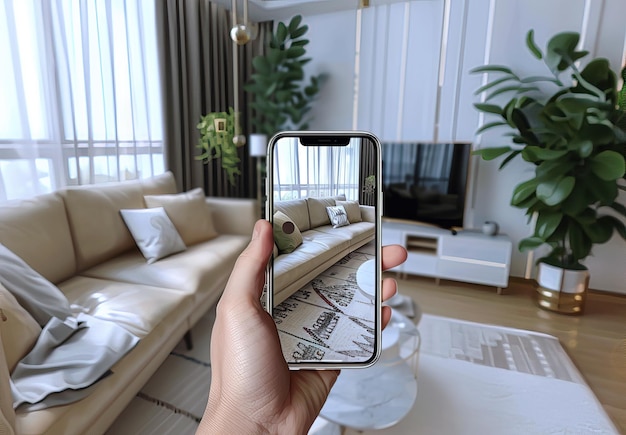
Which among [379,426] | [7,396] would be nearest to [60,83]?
[7,396]

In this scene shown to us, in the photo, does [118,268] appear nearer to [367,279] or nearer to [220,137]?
[220,137]

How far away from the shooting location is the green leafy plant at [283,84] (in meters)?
0.41

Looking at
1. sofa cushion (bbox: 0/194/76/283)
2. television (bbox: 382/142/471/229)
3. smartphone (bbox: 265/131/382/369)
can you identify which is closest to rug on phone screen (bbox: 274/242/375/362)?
smartphone (bbox: 265/131/382/369)

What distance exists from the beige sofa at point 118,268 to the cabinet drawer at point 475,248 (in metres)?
0.30

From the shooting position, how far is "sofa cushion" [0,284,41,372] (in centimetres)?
34

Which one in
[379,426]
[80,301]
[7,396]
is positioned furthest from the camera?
[379,426]

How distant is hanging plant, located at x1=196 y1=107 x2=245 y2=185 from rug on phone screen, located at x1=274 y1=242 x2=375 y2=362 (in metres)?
0.21

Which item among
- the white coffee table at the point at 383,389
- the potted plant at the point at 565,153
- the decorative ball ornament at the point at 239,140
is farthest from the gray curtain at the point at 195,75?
the white coffee table at the point at 383,389

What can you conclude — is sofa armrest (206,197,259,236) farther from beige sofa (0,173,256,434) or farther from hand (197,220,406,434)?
hand (197,220,406,434)

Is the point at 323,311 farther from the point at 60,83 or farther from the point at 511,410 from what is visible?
the point at 60,83

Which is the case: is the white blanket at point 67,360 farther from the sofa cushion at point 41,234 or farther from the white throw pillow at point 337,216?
the white throw pillow at point 337,216

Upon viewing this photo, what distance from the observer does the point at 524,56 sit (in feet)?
1.05

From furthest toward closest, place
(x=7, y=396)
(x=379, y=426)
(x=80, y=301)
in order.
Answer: (x=379, y=426) → (x=80, y=301) → (x=7, y=396)

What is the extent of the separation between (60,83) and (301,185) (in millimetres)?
301
